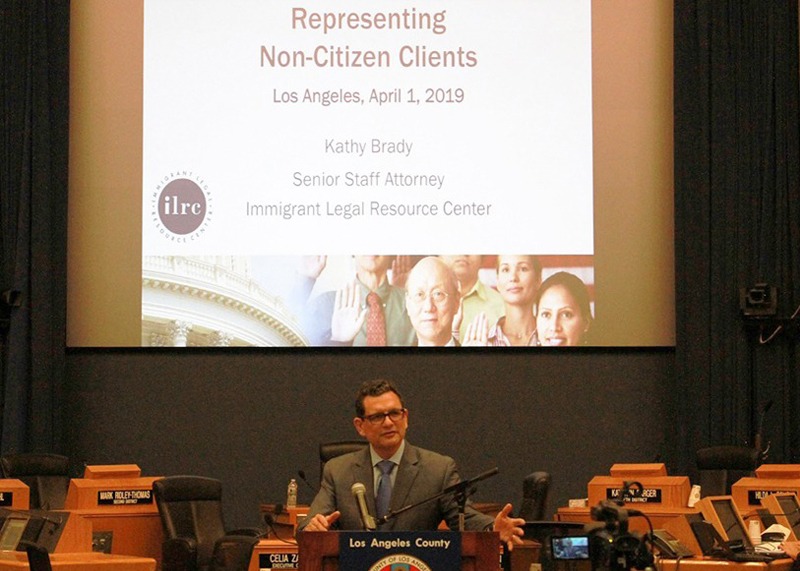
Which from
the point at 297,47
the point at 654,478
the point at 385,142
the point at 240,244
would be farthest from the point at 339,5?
the point at 654,478

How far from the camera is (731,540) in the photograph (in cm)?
555

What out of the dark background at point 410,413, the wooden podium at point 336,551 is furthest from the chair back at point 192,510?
the wooden podium at point 336,551

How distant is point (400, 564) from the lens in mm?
3814

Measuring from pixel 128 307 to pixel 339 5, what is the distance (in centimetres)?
274

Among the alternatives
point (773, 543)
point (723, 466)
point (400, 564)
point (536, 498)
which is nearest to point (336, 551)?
point (400, 564)

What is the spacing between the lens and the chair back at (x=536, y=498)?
25.4 ft

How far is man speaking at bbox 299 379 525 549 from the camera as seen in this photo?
14.9ft

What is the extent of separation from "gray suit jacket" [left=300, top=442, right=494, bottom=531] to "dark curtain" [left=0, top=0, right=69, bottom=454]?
17.0 feet

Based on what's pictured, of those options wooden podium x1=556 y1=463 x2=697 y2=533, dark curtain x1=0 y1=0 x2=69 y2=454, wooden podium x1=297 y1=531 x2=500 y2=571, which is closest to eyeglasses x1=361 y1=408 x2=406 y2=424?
wooden podium x1=297 y1=531 x2=500 y2=571

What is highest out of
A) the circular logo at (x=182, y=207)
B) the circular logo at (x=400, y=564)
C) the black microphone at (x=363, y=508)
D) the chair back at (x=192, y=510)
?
the circular logo at (x=182, y=207)

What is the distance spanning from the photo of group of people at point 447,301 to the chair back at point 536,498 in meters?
1.63

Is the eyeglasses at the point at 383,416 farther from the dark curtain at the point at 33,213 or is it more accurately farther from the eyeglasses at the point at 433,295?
the dark curtain at the point at 33,213

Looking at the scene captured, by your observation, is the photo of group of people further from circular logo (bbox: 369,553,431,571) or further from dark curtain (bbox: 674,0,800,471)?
circular logo (bbox: 369,553,431,571)

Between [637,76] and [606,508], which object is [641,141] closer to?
[637,76]
